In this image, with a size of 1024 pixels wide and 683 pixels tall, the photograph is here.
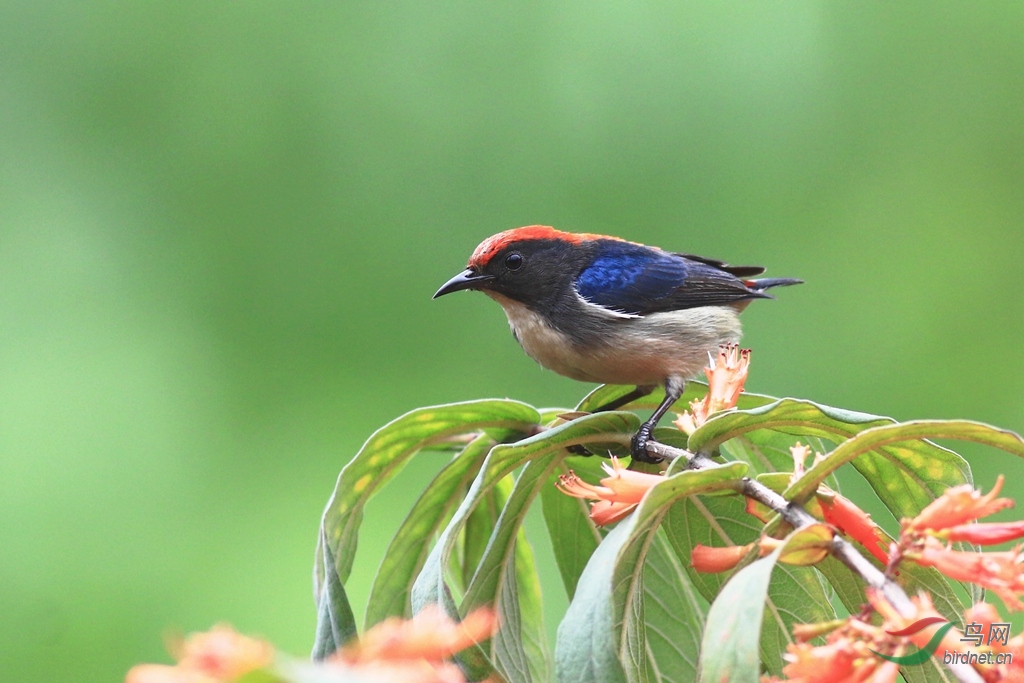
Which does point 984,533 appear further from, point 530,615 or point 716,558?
point 530,615

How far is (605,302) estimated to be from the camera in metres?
3.90

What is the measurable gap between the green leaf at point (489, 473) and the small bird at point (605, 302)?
4.97 ft

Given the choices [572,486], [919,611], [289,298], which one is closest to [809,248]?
[289,298]

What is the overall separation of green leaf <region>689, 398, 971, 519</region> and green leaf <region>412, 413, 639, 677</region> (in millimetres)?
202

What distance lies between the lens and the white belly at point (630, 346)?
140 inches

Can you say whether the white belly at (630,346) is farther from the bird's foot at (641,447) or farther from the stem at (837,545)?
the stem at (837,545)

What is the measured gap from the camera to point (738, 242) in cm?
638

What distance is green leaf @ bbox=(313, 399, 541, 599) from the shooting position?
6.16ft

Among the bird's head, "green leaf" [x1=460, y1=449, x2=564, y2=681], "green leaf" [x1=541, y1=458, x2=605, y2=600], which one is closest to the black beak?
the bird's head

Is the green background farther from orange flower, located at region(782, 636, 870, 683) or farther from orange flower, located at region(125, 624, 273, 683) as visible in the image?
orange flower, located at region(125, 624, 273, 683)

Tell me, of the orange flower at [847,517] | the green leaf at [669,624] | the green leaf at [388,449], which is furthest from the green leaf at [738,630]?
the green leaf at [388,449]

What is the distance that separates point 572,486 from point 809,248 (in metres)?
4.94

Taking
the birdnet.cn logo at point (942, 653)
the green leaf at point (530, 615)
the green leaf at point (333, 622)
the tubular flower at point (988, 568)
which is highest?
the tubular flower at point (988, 568)

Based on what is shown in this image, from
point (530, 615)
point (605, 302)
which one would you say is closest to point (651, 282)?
point (605, 302)
